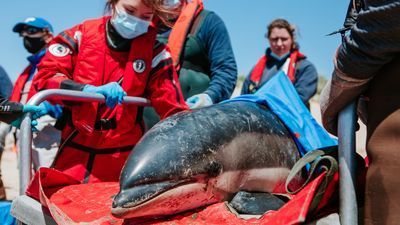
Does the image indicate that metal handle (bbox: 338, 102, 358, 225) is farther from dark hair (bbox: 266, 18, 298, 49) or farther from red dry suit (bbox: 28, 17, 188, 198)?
dark hair (bbox: 266, 18, 298, 49)

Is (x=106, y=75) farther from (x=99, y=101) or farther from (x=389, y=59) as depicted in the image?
(x=389, y=59)

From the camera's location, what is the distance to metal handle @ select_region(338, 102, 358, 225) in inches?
56.4

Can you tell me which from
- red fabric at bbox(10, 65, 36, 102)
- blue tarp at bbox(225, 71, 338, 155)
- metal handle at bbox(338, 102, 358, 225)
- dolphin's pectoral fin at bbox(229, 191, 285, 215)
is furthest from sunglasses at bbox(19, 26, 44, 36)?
metal handle at bbox(338, 102, 358, 225)

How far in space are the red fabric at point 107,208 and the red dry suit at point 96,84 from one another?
0.37 m

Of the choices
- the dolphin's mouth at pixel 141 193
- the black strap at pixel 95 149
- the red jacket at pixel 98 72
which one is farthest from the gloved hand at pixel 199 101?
the dolphin's mouth at pixel 141 193

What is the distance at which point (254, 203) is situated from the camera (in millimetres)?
1858

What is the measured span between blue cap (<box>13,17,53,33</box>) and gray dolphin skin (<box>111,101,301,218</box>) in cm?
359

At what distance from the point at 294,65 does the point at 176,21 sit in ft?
6.21

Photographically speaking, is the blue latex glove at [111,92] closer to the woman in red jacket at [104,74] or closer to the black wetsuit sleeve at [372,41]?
the woman in red jacket at [104,74]

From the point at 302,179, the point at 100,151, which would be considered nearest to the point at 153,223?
the point at 302,179

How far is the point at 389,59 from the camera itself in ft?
4.58

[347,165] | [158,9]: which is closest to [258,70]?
[158,9]

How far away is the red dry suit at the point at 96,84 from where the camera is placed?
2650 millimetres

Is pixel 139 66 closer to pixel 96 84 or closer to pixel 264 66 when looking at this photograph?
pixel 96 84
